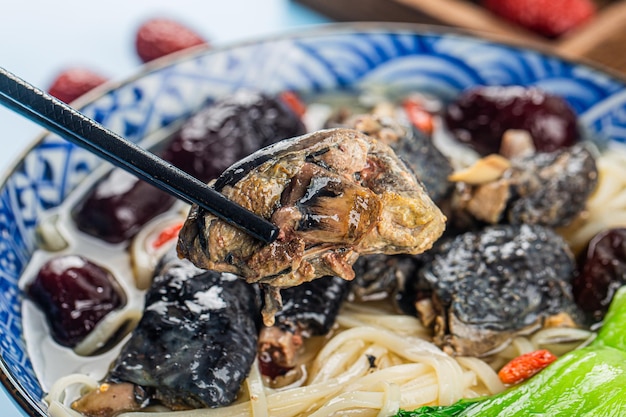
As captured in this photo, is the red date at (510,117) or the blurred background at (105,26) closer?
the red date at (510,117)

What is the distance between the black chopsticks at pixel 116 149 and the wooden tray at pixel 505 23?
3981mm

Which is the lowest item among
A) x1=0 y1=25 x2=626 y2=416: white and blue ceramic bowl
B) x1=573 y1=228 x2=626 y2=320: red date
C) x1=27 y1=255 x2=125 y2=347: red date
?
x1=573 y1=228 x2=626 y2=320: red date

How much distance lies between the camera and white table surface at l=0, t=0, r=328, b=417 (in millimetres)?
7565

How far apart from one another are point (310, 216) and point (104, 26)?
19.1 ft

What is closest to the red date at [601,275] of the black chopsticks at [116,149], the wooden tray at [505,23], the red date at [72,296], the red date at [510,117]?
the red date at [510,117]

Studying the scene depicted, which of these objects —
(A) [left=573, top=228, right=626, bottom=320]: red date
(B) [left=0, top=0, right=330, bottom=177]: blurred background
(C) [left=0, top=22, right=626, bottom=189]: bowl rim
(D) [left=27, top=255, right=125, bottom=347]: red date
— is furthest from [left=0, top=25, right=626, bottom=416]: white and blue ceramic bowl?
(B) [left=0, top=0, right=330, bottom=177]: blurred background

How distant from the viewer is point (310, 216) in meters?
3.04

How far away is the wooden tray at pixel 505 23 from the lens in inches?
262

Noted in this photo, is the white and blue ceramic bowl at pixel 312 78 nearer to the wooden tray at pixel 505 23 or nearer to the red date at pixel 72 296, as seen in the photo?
the red date at pixel 72 296

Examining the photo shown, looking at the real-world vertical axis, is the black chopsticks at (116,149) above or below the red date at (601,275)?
above

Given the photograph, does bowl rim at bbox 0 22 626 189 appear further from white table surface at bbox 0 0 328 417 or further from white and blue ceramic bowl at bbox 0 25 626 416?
white table surface at bbox 0 0 328 417

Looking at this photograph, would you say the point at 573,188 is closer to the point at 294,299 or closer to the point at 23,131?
the point at 294,299

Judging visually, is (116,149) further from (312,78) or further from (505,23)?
(505,23)

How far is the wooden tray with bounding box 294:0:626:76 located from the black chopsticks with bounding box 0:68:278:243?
3981 millimetres
